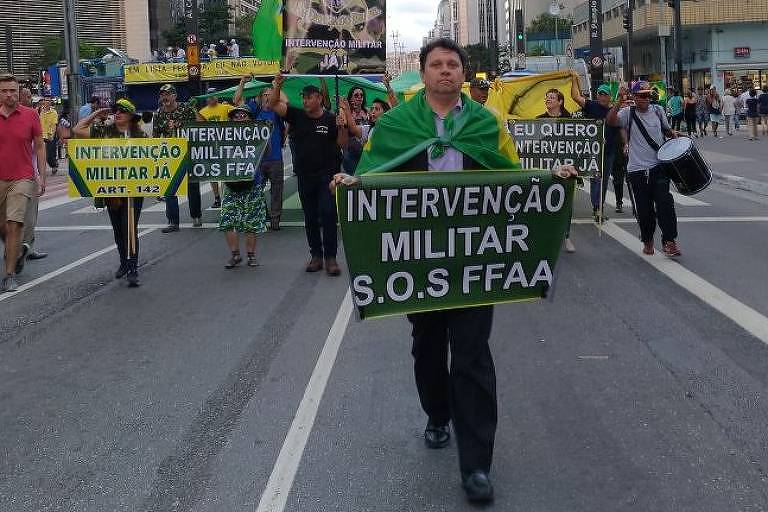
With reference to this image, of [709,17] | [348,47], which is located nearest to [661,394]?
[348,47]

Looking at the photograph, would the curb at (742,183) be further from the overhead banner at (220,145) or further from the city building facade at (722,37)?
the city building facade at (722,37)

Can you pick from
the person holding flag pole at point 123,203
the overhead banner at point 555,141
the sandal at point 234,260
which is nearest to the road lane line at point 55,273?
the person holding flag pole at point 123,203

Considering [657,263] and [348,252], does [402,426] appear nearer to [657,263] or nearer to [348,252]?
[348,252]

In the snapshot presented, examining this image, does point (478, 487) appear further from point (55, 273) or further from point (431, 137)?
point (55, 273)

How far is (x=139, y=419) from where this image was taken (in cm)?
544

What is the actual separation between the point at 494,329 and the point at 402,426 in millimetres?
2419

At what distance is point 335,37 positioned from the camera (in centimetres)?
1096

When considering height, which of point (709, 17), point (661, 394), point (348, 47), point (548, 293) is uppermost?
point (709, 17)

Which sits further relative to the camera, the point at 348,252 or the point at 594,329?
the point at 594,329

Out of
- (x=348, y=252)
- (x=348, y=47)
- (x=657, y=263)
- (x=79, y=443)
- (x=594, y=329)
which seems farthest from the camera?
(x=348, y=47)

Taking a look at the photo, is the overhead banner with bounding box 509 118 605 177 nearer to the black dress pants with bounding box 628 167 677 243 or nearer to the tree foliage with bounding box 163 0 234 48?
the black dress pants with bounding box 628 167 677 243

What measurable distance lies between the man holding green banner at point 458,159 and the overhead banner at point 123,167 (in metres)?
6.17

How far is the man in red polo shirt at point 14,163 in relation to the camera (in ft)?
30.7

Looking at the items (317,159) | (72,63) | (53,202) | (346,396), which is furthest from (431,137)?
(72,63)
